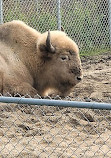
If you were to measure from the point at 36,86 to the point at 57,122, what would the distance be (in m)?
1.71

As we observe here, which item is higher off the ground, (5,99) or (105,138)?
(5,99)

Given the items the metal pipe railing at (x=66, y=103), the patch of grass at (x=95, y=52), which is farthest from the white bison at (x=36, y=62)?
the patch of grass at (x=95, y=52)

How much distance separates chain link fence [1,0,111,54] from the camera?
38.1ft

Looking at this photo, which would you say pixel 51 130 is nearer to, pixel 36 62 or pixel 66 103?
pixel 66 103

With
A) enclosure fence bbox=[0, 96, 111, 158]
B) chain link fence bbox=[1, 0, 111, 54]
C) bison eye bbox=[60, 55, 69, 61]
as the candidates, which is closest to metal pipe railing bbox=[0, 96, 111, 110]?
enclosure fence bbox=[0, 96, 111, 158]

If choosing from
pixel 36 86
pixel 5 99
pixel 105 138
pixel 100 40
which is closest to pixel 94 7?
pixel 100 40

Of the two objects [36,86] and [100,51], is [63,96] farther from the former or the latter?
[100,51]

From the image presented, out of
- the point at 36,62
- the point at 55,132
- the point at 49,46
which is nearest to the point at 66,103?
the point at 55,132

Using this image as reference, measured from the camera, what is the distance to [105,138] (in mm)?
5461

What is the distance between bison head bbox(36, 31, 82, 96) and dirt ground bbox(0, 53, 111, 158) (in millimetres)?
333

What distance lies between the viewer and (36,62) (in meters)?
7.64

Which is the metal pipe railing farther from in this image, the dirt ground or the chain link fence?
the chain link fence

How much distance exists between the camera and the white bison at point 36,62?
7.38m

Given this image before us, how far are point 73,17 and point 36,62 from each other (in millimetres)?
5006
